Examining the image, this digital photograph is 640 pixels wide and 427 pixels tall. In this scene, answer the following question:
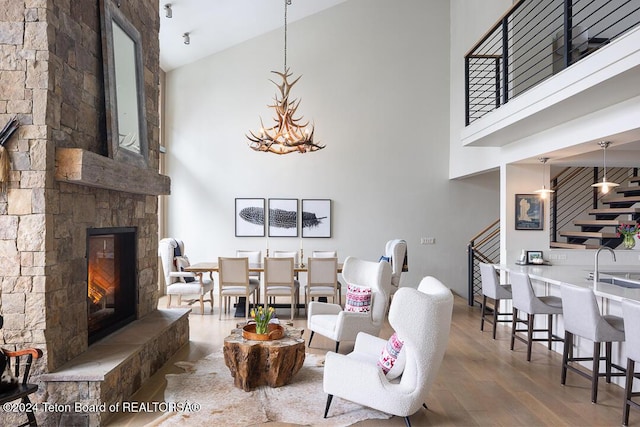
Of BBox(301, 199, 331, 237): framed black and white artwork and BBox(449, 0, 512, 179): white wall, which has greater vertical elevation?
BBox(449, 0, 512, 179): white wall

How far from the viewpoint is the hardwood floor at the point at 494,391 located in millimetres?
3543

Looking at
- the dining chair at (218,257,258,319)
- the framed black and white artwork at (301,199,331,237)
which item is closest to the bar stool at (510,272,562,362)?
the dining chair at (218,257,258,319)

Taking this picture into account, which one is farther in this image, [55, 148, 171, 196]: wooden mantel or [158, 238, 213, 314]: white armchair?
[158, 238, 213, 314]: white armchair

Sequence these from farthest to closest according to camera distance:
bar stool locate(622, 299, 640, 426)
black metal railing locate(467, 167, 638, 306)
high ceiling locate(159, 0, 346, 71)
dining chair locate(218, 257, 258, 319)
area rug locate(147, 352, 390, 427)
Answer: black metal railing locate(467, 167, 638, 306) → high ceiling locate(159, 0, 346, 71) → dining chair locate(218, 257, 258, 319) → area rug locate(147, 352, 390, 427) → bar stool locate(622, 299, 640, 426)

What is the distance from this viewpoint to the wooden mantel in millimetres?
3268

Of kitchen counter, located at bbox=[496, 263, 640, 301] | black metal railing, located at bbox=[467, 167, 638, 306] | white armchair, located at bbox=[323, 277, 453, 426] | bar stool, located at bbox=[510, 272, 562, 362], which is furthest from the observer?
black metal railing, located at bbox=[467, 167, 638, 306]

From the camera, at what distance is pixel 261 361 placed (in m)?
4.15

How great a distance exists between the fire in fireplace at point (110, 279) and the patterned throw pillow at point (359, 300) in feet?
7.60

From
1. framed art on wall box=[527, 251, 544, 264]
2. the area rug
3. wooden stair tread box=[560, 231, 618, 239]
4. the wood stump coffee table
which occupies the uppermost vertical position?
wooden stair tread box=[560, 231, 618, 239]

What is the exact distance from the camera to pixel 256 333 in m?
4.29

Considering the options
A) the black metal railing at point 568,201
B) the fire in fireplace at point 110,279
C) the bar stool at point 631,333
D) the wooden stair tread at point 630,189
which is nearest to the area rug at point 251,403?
the fire in fireplace at point 110,279

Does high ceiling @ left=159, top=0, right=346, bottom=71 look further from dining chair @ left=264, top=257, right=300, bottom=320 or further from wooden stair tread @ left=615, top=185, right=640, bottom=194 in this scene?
wooden stair tread @ left=615, top=185, right=640, bottom=194

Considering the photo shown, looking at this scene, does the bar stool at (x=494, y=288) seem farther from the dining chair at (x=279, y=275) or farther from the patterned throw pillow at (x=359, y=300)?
the dining chair at (x=279, y=275)

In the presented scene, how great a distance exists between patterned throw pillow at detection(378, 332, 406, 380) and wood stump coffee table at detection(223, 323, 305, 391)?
100 centimetres
